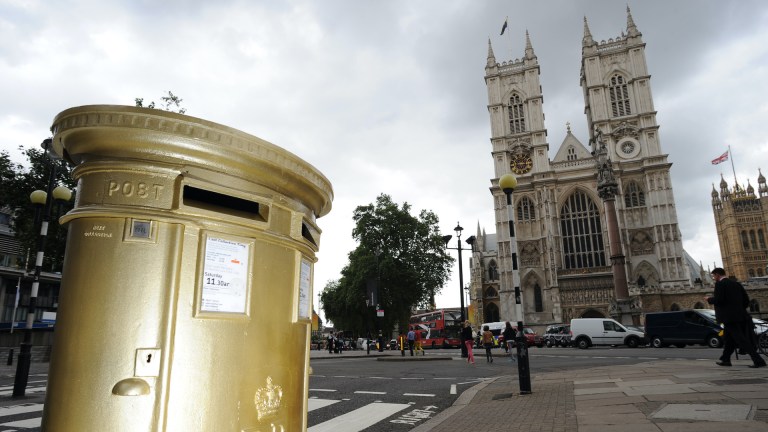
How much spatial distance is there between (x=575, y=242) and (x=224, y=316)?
5636 cm

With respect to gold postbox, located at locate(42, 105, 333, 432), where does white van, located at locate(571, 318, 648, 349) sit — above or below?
below

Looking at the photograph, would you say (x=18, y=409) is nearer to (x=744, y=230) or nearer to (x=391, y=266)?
(x=391, y=266)

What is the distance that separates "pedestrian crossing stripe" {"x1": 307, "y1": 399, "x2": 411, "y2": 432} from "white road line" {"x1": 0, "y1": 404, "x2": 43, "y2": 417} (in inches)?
158

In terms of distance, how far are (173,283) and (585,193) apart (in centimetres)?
5799

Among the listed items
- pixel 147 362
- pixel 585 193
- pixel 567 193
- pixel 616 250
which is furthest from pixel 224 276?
pixel 585 193

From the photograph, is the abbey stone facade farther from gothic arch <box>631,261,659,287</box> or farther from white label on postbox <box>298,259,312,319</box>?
white label on postbox <box>298,259,312,319</box>

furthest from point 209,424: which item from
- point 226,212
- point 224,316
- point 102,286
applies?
point 226,212

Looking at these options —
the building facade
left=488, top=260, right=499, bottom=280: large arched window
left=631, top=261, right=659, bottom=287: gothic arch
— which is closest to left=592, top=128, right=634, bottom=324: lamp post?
left=631, top=261, right=659, bottom=287: gothic arch

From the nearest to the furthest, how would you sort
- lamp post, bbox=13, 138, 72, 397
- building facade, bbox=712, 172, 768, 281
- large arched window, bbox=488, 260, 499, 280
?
lamp post, bbox=13, 138, 72, 397, large arched window, bbox=488, 260, 499, 280, building facade, bbox=712, 172, 768, 281

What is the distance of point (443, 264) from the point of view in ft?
143

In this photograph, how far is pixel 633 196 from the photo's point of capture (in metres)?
52.0

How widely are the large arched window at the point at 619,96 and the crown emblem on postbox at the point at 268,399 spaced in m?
61.6

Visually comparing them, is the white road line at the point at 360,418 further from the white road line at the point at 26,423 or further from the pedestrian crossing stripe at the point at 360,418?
the white road line at the point at 26,423

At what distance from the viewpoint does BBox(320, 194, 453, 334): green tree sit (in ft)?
128
